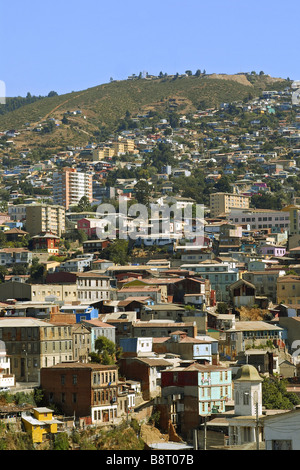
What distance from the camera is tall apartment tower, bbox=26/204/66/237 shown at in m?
124

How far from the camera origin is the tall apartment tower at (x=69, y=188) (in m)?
154

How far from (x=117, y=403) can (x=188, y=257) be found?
135ft

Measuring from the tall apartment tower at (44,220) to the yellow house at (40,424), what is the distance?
66.4 meters

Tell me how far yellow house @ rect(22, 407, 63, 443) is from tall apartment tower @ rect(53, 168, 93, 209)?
97540 millimetres

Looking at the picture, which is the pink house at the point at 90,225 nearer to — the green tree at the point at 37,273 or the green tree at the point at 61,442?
the green tree at the point at 37,273

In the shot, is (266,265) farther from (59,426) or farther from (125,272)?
(59,426)

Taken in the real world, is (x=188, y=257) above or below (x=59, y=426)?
above

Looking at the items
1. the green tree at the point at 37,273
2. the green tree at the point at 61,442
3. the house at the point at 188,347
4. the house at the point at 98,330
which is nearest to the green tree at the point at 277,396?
the house at the point at 188,347

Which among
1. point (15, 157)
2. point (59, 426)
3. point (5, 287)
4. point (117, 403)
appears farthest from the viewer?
point (15, 157)

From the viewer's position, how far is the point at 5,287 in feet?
274

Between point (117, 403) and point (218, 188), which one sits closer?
point (117, 403)

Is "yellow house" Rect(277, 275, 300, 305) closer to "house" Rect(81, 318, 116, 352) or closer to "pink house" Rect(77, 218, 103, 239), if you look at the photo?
"house" Rect(81, 318, 116, 352)

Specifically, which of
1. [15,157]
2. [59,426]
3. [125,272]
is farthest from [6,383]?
[15,157]

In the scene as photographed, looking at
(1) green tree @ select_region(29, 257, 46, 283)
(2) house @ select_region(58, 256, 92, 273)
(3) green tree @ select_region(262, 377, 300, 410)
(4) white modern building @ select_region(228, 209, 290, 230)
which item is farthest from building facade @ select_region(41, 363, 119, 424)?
(4) white modern building @ select_region(228, 209, 290, 230)
